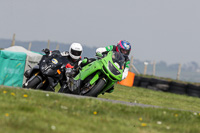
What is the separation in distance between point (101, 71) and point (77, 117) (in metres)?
3.77

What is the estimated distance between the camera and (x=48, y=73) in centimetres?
995

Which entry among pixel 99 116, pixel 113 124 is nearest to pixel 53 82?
pixel 99 116

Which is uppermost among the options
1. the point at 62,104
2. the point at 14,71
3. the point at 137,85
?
the point at 62,104

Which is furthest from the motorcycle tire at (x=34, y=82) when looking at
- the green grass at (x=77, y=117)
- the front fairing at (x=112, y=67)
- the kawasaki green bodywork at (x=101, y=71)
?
the green grass at (x=77, y=117)

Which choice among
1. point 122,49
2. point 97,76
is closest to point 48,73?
point 97,76

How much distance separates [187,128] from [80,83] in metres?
3.89

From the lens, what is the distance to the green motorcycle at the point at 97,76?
29.7ft

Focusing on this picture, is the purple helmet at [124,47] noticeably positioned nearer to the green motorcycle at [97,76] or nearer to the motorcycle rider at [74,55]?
the green motorcycle at [97,76]

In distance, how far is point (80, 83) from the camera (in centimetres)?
924

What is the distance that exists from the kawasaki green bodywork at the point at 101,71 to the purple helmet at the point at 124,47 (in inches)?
31.2

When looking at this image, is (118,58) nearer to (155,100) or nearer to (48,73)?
(48,73)

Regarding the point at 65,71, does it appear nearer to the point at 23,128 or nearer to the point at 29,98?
the point at 29,98

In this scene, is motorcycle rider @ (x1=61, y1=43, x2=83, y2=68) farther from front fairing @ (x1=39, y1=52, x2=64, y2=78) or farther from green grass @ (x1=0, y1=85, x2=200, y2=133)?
green grass @ (x1=0, y1=85, x2=200, y2=133)

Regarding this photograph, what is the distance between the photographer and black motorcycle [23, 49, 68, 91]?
32.7 feet
